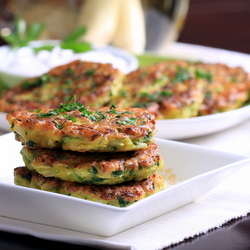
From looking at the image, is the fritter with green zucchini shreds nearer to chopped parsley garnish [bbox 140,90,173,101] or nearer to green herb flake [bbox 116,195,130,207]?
green herb flake [bbox 116,195,130,207]

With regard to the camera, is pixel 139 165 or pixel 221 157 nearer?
pixel 139 165

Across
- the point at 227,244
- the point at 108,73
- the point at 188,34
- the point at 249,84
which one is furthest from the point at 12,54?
the point at 188,34

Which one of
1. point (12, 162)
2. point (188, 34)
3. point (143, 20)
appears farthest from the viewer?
point (188, 34)

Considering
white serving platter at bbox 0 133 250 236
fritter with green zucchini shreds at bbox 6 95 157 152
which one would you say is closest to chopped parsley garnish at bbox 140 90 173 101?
white serving platter at bbox 0 133 250 236

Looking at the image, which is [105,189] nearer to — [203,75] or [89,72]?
[89,72]

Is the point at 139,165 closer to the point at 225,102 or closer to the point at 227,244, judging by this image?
the point at 227,244

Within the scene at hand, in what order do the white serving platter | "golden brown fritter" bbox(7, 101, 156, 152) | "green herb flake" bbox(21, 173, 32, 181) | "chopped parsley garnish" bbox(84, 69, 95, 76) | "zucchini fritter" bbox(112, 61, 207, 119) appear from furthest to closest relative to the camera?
"chopped parsley garnish" bbox(84, 69, 95, 76) → "zucchini fritter" bbox(112, 61, 207, 119) → "green herb flake" bbox(21, 173, 32, 181) → "golden brown fritter" bbox(7, 101, 156, 152) → the white serving platter

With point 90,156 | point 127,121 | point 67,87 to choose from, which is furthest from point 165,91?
point 90,156
